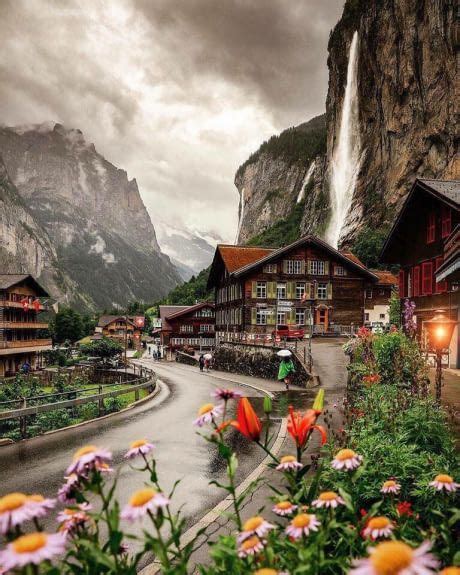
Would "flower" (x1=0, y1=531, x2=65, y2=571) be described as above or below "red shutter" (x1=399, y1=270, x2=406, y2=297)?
below

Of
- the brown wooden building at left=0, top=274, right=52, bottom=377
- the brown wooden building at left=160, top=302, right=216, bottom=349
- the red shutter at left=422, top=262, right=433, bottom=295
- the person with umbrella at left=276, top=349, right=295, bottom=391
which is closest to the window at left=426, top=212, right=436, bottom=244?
the red shutter at left=422, top=262, right=433, bottom=295

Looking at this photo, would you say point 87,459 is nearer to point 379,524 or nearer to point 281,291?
point 379,524

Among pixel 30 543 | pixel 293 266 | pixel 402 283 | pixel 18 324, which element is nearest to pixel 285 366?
pixel 402 283

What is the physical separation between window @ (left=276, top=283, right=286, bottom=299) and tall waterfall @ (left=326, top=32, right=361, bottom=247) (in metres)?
35.4

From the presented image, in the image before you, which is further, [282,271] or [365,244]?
[365,244]

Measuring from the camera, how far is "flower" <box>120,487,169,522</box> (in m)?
1.89

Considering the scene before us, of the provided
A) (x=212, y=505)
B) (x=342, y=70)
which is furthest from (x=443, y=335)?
(x=342, y=70)

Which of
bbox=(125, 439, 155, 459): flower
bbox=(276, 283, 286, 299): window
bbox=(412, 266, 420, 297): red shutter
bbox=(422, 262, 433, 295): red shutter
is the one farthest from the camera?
bbox=(276, 283, 286, 299): window

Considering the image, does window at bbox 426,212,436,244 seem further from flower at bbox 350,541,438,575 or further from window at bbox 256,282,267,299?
flower at bbox 350,541,438,575

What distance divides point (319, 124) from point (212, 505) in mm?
186624

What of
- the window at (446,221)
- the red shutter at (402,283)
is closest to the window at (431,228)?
the window at (446,221)

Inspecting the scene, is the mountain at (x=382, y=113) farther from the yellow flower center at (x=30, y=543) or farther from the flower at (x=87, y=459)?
the yellow flower center at (x=30, y=543)

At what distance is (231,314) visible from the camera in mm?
48656

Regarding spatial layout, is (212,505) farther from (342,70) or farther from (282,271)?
(342,70)
